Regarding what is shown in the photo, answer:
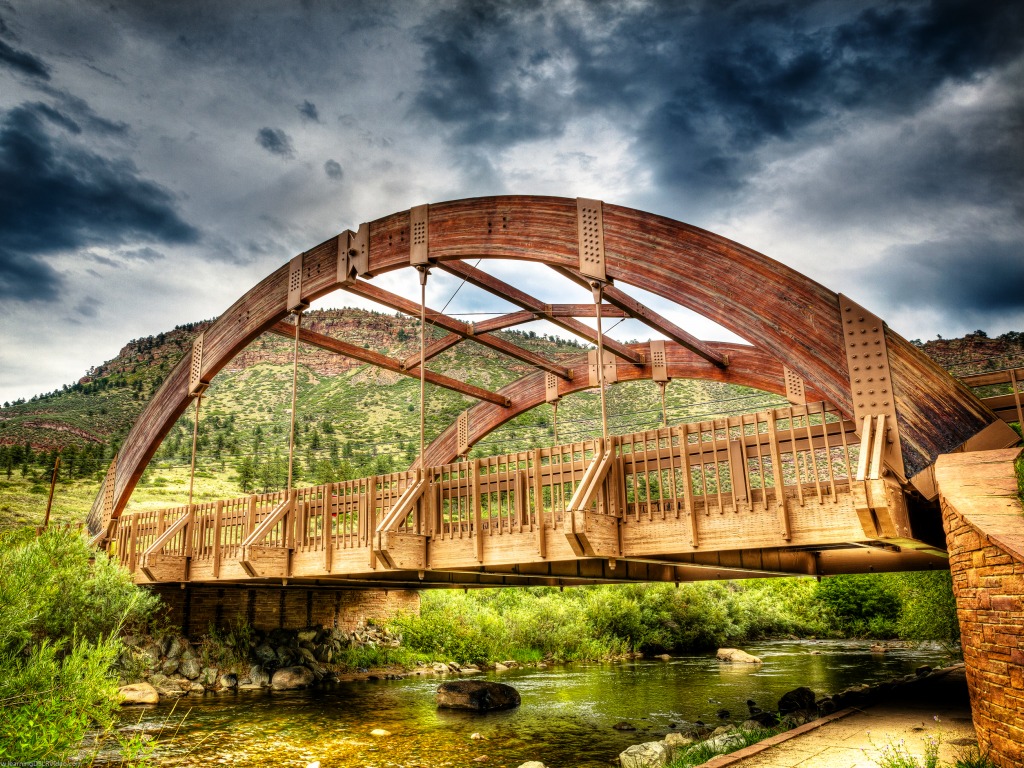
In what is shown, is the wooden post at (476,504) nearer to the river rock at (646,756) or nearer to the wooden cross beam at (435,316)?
the river rock at (646,756)

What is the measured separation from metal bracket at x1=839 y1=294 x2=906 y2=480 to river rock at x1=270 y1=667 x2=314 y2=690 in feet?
47.9

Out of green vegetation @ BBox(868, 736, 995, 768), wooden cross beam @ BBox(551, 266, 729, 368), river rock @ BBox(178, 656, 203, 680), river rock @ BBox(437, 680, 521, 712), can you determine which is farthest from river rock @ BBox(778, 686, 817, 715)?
river rock @ BBox(178, 656, 203, 680)

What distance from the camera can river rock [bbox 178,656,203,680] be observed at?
15406mm

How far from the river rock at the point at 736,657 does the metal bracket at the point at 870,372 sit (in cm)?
1575

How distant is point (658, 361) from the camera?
15.5 metres

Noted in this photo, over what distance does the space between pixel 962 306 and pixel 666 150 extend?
11.1 metres

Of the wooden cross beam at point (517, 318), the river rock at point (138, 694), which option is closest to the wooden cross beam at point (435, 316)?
the wooden cross beam at point (517, 318)

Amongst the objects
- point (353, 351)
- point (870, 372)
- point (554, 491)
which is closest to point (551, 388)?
point (353, 351)

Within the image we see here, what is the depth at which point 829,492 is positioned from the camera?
22.0ft

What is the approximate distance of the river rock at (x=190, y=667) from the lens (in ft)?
50.5

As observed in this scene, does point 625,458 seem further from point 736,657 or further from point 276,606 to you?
point 736,657

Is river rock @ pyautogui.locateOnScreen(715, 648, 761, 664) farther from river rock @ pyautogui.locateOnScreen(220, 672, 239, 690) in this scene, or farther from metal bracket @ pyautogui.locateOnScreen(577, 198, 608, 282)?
metal bracket @ pyautogui.locateOnScreen(577, 198, 608, 282)

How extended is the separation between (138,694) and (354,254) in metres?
9.84

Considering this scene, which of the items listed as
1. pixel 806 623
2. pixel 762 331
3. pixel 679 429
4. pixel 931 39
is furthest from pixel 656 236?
pixel 806 623
